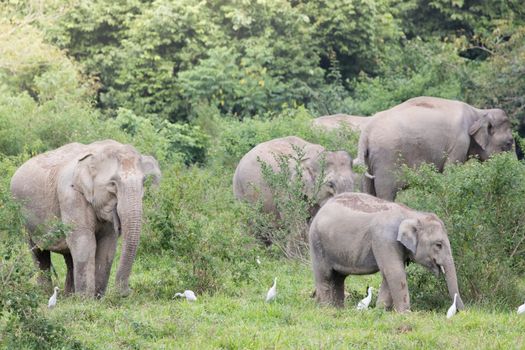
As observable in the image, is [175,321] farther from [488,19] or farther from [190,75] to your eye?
[488,19]

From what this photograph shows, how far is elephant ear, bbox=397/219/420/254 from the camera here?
9.87 meters

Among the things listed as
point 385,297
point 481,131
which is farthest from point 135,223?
point 481,131

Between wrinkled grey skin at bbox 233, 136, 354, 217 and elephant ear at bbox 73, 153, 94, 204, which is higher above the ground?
elephant ear at bbox 73, 153, 94, 204

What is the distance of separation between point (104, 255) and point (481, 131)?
20.4ft

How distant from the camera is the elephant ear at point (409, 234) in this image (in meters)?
9.87

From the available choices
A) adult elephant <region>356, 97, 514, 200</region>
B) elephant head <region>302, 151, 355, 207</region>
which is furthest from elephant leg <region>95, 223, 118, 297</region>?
adult elephant <region>356, 97, 514, 200</region>

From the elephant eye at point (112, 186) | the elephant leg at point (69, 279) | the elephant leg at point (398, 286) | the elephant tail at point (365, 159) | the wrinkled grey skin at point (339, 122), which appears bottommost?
the wrinkled grey skin at point (339, 122)

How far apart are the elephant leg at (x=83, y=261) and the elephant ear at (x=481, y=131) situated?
21.0 feet

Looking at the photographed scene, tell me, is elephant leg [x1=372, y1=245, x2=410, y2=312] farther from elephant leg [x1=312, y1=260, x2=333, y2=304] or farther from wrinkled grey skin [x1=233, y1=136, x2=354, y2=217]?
wrinkled grey skin [x1=233, y1=136, x2=354, y2=217]

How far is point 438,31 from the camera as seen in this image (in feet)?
93.4

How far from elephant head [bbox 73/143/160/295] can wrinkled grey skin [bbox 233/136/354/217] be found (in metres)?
2.80

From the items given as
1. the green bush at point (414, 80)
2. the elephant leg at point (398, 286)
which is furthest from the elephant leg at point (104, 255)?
the green bush at point (414, 80)

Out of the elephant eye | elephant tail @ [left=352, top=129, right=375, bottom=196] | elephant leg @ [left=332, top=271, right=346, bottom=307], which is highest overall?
the elephant eye

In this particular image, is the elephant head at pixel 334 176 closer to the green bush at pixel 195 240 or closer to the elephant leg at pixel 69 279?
the green bush at pixel 195 240
